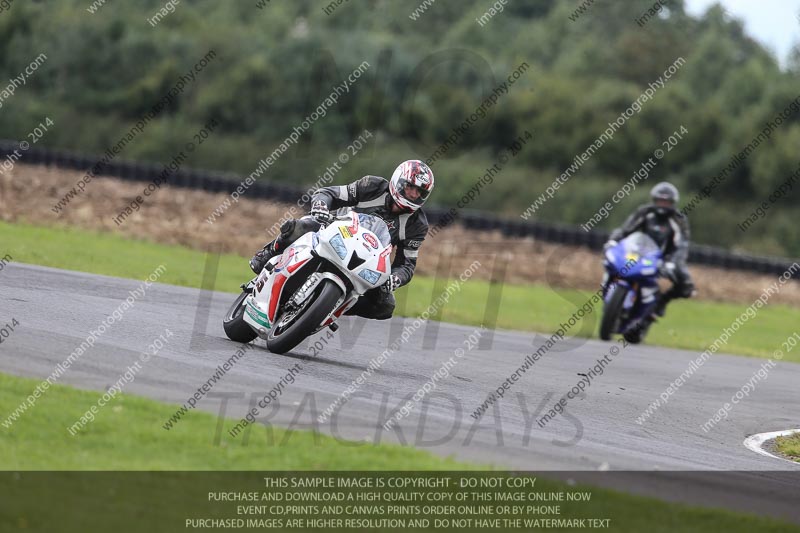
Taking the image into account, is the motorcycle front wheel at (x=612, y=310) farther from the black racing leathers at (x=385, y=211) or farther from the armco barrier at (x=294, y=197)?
the armco barrier at (x=294, y=197)

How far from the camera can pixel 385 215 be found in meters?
10.9

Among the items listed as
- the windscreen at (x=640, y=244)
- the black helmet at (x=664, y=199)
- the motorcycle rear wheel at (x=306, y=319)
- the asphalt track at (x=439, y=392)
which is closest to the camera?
the asphalt track at (x=439, y=392)

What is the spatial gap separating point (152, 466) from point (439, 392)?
12.8 ft

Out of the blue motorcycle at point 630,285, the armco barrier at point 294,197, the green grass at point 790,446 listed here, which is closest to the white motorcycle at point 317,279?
the green grass at point 790,446

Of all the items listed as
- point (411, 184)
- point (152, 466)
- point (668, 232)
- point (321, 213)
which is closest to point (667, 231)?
point (668, 232)

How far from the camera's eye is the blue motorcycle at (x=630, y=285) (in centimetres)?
1675

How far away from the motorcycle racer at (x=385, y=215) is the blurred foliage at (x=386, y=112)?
30.9m

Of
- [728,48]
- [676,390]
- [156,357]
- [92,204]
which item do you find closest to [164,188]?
[92,204]

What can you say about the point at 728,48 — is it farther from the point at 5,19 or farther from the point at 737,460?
the point at 737,460

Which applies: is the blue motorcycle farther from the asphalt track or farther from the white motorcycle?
the white motorcycle

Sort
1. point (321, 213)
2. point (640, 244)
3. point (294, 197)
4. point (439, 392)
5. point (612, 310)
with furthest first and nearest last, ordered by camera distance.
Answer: point (294, 197) < point (640, 244) < point (612, 310) < point (321, 213) < point (439, 392)

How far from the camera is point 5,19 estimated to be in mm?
45312

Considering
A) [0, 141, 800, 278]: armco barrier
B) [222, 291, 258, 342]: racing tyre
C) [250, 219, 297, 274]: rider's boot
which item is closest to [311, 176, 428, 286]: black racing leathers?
[250, 219, 297, 274]: rider's boot

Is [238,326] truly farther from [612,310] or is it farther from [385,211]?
[612,310]
